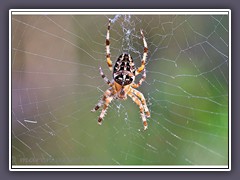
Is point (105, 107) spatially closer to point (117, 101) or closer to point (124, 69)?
point (117, 101)

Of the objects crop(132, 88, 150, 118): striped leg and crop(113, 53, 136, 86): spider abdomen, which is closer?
crop(113, 53, 136, 86): spider abdomen

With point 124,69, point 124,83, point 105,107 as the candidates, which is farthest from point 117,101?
point 124,69

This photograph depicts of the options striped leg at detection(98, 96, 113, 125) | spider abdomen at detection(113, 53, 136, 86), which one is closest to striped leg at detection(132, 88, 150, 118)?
striped leg at detection(98, 96, 113, 125)

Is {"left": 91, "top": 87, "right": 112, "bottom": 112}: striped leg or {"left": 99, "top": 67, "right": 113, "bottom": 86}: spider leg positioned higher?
{"left": 99, "top": 67, "right": 113, "bottom": 86}: spider leg

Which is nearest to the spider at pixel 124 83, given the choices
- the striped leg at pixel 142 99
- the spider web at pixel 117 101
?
the striped leg at pixel 142 99

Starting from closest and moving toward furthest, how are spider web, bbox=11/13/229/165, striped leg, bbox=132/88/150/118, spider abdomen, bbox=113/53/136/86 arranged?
spider abdomen, bbox=113/53/136/86 < spider web, bbox=11/13/229/165 < striped leg, bbox=132/88/150/118

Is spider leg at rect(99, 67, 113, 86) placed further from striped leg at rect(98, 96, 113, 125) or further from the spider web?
striped leg at rect(98, 96, 113, 125)
